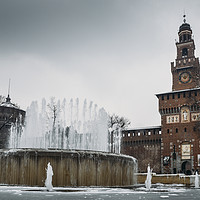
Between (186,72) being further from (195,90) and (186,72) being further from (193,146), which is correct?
(193,146)

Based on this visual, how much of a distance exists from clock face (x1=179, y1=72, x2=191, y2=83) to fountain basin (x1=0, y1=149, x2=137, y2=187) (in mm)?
38492

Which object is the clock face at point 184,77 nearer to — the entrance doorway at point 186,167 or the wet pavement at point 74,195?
the entrance doorway at point 186,167

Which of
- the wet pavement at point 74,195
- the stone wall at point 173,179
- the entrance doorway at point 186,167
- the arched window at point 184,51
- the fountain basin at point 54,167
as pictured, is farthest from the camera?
the arched window at point 184,51

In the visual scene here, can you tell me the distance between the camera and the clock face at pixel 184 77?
4797cm

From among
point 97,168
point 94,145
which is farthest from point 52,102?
point 97,168

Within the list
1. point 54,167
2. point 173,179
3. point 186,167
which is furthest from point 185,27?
point 54,167

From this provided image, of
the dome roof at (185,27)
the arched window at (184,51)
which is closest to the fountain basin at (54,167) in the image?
the arched window at (184,51)

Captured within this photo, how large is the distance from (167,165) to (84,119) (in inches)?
918

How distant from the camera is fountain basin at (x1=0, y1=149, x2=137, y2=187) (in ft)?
37.6

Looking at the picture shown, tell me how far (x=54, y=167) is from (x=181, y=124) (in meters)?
35.4

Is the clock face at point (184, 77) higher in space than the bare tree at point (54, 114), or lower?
higher

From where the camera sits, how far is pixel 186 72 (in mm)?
48594

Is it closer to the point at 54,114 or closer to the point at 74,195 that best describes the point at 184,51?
the point at 54,114

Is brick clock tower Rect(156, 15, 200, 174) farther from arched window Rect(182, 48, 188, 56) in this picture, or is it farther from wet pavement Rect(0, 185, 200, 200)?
wet pavement Rect(0, 185, 200, 200)
